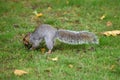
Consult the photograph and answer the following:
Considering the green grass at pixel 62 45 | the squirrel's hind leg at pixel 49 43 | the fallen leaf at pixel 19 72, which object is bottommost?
the green grass at pixel 62 45

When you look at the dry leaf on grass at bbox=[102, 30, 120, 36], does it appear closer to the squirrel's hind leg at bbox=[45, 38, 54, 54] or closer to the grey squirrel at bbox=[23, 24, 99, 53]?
the grey squirrel at bbox=[23, 24, 99, 53]

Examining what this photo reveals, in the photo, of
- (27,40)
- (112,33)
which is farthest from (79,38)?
(112,33)

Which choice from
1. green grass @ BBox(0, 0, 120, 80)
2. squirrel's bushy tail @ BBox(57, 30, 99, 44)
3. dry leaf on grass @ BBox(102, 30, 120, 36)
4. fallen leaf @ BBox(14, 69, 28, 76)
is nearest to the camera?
fallen leaf @ BBox(14, 69, 28, 76)

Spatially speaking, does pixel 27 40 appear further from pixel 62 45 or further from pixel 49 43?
pixel 62 45

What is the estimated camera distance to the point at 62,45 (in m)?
6.21

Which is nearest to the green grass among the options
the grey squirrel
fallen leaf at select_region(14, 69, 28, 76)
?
fallen leaf at select_region(14, 69, 28, 76)

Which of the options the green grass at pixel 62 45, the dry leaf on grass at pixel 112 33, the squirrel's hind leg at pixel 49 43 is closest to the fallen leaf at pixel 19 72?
the green grass at pixel 62 45

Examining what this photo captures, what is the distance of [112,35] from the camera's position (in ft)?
21.5

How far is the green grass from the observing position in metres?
5.16

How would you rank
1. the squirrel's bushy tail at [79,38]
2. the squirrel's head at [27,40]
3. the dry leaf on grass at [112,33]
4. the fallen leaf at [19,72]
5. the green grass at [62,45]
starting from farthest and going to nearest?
the dry leaf on grass at [112,33]
the squirrel's head at [27,40]
the squirrel's bushy tail at [79,38]
the green grass at [62,45]
the fallen leaf at [19,72]

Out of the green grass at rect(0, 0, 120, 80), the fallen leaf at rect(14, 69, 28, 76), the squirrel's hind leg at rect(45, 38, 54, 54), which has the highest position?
the squirrel's hind leg at rect(45, 38, 54, 54)

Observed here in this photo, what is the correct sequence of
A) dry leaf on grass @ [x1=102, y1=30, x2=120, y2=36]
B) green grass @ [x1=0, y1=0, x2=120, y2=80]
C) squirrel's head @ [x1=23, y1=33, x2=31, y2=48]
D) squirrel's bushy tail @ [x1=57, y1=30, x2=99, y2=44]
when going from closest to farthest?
→ green grass @ [x1=0, y1=0, x2=120, y2=80] < squirrel's bushy tail @ [x1=57, y1=30, x2=99, y2=44] < squirrel's head @ [x1=23, y1=33, x2=31, y2=48] < dry leaf on grass @ [x1=102, y1=30, x2=120, y2=36]

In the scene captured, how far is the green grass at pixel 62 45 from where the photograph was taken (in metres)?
5.16

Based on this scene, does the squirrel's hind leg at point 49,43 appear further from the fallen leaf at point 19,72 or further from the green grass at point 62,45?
the fallen leaf at point 19,72
